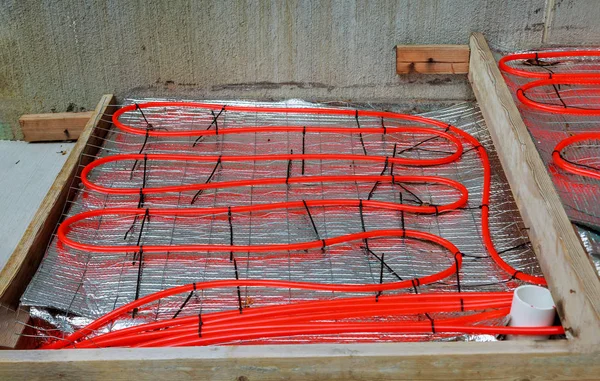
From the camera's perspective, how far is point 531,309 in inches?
88.2

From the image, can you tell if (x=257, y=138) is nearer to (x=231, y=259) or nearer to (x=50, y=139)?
(x=231, y=259)

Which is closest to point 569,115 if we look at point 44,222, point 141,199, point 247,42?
point 247,42

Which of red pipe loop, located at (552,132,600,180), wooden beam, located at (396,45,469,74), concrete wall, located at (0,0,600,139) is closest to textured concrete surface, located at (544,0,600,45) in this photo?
concrete wall, located at (0,0,600,139)

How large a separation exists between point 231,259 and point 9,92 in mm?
1939

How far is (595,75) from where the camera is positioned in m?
3.54

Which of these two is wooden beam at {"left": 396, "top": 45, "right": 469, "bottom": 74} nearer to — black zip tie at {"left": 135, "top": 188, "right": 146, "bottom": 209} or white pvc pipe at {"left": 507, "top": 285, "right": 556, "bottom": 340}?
black zip tie at {"left": 135, "top": 188, "right": 146, "bottom": 209}

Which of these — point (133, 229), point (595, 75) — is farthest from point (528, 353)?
point (595, 75)

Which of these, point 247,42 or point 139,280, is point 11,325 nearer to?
point 139,280

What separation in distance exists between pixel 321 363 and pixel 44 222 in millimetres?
1464

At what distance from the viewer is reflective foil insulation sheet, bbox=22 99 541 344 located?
2.60 meters

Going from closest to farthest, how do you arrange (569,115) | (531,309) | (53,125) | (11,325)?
(531,309), (11,325), (569,115), (53,125)

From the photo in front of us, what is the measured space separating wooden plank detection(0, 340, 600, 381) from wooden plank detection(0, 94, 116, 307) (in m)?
0.57

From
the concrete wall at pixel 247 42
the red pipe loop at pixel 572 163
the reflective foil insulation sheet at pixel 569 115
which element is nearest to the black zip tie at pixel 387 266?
the reflective foil insulation sheet at pixel 569 115

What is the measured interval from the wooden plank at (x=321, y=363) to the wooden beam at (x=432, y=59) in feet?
6.45
